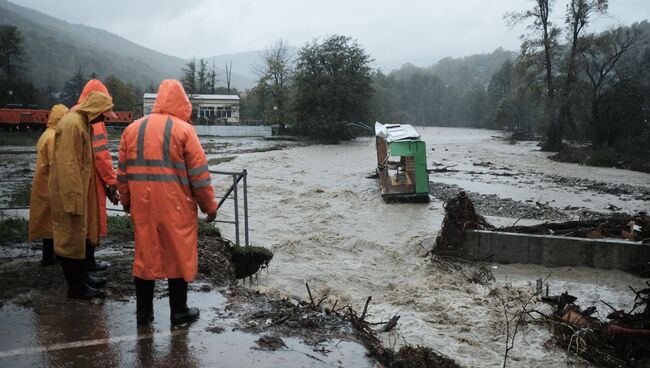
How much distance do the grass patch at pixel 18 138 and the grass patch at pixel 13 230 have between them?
31463mm

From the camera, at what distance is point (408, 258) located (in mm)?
10164

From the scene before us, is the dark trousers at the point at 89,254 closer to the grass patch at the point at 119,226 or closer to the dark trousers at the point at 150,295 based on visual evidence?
the dark trousers at the point at 150,295

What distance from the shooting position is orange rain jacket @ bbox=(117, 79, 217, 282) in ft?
12.7

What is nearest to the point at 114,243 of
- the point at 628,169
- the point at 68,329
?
the point at 68,329

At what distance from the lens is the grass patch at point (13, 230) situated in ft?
22.5

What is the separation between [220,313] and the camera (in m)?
4.67

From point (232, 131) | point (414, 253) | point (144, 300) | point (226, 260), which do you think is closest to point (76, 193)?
point (144, 300)

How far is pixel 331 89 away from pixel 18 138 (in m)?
32.6

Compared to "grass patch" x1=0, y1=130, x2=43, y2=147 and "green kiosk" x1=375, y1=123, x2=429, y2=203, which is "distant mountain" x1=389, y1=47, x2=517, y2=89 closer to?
"grass patch" x1=0, y1=130, x2=43, y2=147

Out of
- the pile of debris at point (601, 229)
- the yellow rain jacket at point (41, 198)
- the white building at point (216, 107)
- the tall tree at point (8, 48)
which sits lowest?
the pile of debris at point (601, 229)

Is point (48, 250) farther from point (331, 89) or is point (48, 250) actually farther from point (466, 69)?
point (466, 69)

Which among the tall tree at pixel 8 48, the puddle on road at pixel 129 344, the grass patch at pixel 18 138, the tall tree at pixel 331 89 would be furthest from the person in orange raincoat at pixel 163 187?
the tall tree at pixel 8 48

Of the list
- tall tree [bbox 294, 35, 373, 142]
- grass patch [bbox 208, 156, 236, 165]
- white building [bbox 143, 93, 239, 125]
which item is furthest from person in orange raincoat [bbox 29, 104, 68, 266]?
white building [bbox 143, 93, 239, 125]

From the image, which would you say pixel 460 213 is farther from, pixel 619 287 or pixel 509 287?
pixel 619 287
